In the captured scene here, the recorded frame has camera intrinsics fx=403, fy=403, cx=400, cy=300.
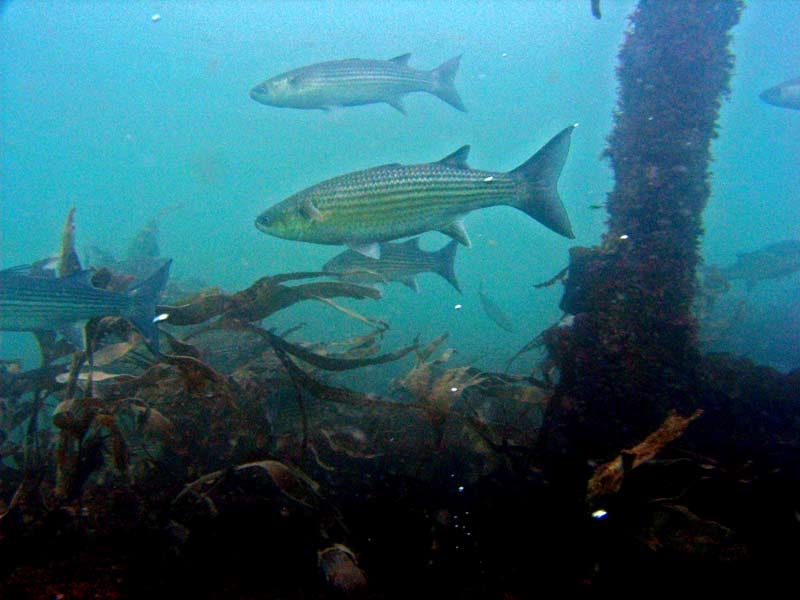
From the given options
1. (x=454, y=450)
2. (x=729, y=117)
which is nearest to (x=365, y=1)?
(x=729, y=117)

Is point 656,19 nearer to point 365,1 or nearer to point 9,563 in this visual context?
point 9,563

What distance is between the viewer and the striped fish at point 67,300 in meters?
3.52

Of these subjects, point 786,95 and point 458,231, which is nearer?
point 458,231

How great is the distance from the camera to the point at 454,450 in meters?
2.95

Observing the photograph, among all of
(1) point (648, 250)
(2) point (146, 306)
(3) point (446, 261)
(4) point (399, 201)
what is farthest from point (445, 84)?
(2) point (146, 306)

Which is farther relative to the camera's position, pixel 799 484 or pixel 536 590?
pixel 799 484

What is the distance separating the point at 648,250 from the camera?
3967 millimetres

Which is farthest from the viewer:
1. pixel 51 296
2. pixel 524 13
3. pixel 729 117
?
pixel 729 117

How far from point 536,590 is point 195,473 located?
6.67 feet

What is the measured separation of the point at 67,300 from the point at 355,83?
579 cm

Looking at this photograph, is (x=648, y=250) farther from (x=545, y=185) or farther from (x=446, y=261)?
(x=446, y=261)

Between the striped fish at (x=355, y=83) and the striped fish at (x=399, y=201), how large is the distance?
12.3 feet

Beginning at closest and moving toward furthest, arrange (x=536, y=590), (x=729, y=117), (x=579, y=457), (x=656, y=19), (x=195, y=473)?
(x=536, y=590) < (x=579, y=457) < (x=195, y=473) < (x=656, y=19) < (x=729, y=117)

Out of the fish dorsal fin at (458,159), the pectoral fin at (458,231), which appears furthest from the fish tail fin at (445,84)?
the pectoral fin at (458,231)
